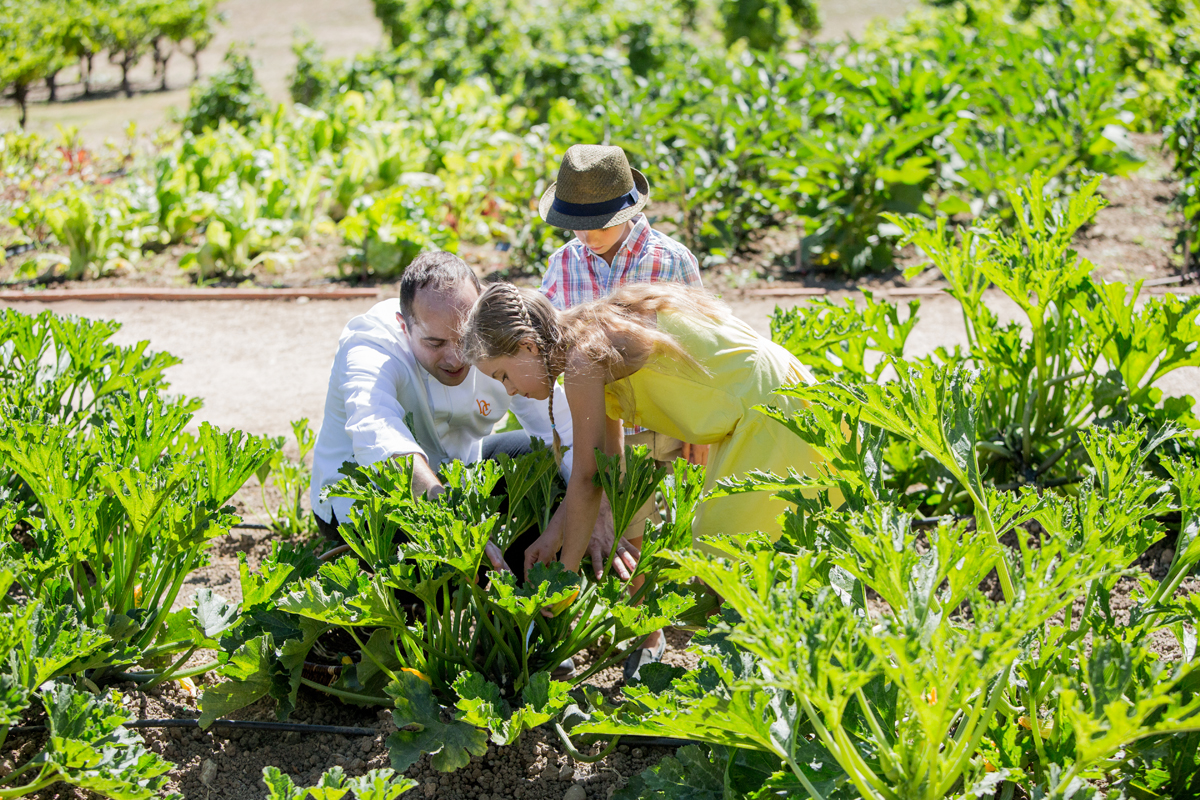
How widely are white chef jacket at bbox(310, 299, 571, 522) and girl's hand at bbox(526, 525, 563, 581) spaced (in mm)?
417

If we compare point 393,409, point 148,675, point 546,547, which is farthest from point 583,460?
point 148,675

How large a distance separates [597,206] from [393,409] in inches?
41.3

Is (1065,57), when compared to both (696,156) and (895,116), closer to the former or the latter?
(895,116)

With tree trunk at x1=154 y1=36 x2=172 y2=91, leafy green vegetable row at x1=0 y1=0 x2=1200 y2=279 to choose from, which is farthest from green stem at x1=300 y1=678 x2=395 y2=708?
tree trunk at x1=154 y1=36 x2=172 y2=91

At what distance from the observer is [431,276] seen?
2.82 m

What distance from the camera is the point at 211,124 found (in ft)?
35.0

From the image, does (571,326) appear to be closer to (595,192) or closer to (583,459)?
(583,459)

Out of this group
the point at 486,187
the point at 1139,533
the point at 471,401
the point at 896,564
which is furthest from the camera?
the point at 486,187

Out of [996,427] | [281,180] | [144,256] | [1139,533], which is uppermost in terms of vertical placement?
[1139,533]

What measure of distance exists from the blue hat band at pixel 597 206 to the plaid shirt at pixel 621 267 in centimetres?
10

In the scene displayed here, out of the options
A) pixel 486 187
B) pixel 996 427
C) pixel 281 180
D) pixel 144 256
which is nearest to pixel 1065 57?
pixel 486 187

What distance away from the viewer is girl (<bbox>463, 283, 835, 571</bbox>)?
7.87 feet

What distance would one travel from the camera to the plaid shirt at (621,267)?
3.41 meters

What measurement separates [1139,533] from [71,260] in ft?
23.0
